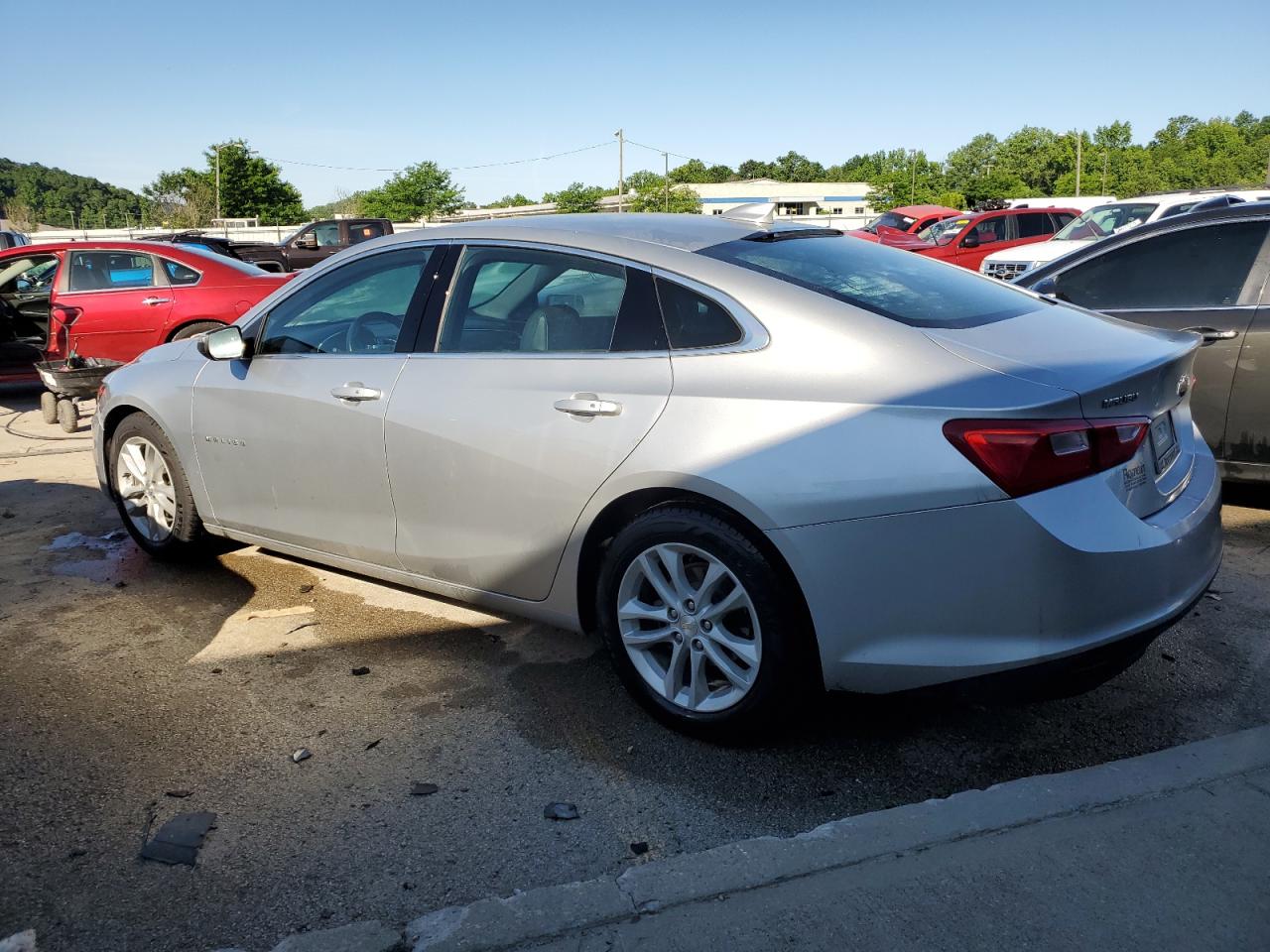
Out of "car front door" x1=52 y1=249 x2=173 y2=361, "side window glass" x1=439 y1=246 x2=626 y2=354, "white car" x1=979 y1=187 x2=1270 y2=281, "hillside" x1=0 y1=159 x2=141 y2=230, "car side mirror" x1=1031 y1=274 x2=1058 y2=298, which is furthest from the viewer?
"hillside" x1=0 y1=159 x2=141 y2=230

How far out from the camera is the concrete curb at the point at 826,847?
232 cm

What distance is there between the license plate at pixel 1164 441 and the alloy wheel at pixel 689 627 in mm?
1258

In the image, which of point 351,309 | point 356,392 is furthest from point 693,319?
point 351,309

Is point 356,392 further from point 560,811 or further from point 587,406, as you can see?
point 560,811

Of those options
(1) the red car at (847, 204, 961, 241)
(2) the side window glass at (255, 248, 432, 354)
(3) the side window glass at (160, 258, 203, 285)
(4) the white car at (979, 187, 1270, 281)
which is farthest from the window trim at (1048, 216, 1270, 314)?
(1) the red car at (847, 204, 961, 241)

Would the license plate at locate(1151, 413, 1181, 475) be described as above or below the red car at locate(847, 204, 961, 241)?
below

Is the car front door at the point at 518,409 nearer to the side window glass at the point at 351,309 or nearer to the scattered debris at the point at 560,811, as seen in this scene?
the side window glass at the point at 351,309

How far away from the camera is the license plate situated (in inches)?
120

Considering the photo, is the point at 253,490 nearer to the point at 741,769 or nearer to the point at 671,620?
the point at 671,620

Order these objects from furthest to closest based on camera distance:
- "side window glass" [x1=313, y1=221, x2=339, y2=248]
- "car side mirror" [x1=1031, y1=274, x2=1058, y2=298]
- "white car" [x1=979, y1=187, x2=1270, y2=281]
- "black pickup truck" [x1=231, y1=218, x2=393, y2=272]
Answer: "side window glass" [x1=313, y1=221, x2=339, y2=248] < "black pickup truck" [x1=231, y1=218, x2=393, y2=272] < "white car" [x1=979, y1=187, x2=1270, y2=281] < "car side mirror" [x1=1031, y1=274, x2=1058, y2=298]

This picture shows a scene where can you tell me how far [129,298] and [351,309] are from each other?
661 cm

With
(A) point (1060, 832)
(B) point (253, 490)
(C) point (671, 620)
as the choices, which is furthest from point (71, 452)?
(A) point (1060, 832)

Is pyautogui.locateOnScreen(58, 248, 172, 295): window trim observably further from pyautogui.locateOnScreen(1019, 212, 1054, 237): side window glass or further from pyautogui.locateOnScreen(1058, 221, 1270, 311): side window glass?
pyautogui.locateOnScreen(1019, 212, 1054, 237): side window glass

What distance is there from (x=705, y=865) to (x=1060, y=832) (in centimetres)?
89
